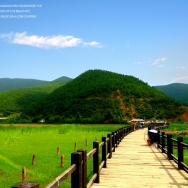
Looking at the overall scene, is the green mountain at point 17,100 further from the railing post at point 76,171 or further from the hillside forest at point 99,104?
the railing post at point 76,171

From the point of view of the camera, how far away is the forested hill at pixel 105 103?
291 feet

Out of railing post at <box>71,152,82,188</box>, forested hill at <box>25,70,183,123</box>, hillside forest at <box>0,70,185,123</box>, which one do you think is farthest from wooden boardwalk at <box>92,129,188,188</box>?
forested hill at <box>25,70,183,123</box>

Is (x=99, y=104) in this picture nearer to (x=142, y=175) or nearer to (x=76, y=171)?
(x=142, y=175)

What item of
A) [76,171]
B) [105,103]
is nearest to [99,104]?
[105,103]

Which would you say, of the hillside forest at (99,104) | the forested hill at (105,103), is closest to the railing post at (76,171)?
the hillside forest at (99,104)

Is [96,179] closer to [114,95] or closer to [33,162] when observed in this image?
[33,162]

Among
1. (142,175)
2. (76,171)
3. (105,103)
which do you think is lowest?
(142,175)

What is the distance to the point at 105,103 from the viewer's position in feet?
310

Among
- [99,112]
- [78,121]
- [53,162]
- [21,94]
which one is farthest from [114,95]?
[53,162]

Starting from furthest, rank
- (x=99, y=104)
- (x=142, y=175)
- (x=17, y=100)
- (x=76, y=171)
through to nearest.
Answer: (x=17, y=100) → (x=99, y=104) → (x=142, y=175) → (x=76, y=171)

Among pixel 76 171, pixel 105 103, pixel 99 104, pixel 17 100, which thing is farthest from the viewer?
pixel 17 100

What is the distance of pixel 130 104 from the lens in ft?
314

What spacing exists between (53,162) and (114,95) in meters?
88.5

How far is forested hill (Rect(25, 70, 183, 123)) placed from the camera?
88719 millimetres
